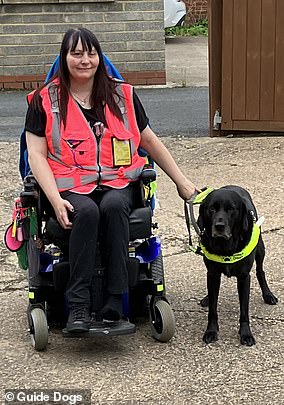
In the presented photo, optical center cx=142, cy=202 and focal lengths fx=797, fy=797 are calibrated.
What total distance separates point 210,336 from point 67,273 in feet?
2.70

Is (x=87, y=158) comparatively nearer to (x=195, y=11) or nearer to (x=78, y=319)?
(x=78, y=319)

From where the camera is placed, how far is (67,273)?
400 centimetres

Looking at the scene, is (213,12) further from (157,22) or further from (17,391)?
(17,391)

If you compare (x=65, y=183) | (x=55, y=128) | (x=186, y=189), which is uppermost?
(x=55, y=128)

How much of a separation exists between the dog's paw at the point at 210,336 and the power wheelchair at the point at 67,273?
0.65 ft

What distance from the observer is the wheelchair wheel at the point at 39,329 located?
155 inches

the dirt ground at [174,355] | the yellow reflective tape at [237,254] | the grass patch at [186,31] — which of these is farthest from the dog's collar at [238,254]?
the grass patch at [186,31]

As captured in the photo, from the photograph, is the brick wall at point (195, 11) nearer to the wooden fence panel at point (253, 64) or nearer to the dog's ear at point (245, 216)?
the wooden fence panel at point (253, 64)

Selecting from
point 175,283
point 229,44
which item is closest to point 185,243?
point 175,283

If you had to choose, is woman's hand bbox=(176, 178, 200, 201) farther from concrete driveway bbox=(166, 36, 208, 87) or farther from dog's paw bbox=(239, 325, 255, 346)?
Answer: concrete driveway bbox=(166, 36, 208, 87)

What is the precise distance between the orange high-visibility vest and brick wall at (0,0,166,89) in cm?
897

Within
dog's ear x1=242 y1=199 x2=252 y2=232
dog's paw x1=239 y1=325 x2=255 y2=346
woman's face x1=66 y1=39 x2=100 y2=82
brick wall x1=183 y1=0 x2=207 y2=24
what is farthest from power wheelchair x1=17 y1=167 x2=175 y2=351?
brick wall x1=183 y1=0 x2=207 y2=24

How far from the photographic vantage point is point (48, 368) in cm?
384

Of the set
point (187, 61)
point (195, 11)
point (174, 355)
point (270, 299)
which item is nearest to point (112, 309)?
point (174, 355)
